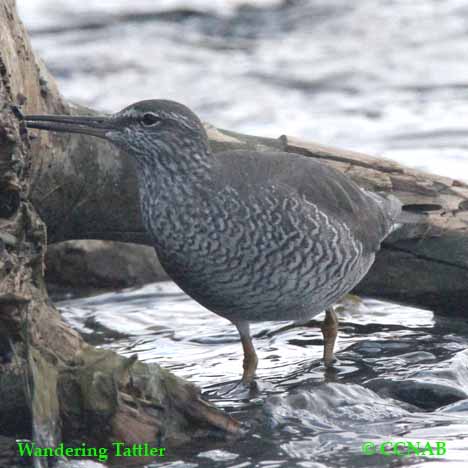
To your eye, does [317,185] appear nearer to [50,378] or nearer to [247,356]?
[247,356]

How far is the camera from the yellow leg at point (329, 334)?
7.95 metres

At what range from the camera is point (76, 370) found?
604 cm

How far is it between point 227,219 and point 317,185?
0.90m

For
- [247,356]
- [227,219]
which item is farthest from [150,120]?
[247,356]

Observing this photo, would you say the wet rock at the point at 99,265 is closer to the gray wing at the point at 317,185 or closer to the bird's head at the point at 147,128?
the gray wing at the point at 317,185

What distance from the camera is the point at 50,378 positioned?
582cm

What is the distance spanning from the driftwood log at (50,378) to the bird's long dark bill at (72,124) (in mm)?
737

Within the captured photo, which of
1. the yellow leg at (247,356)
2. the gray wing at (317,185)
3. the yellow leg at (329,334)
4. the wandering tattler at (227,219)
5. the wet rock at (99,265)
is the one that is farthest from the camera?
the wet rock at (99,265)

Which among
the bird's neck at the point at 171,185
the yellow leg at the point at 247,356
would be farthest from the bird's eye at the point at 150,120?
the yellow leg at the point at 247,356

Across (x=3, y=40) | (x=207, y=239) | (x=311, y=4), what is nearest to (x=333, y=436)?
(x=207, y=239)

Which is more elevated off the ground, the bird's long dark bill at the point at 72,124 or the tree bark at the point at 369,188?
the bird's long dark bill at the point at 72,124

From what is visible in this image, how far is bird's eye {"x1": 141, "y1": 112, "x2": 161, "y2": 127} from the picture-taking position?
7.11 m

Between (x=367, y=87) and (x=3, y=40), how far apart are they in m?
9.19

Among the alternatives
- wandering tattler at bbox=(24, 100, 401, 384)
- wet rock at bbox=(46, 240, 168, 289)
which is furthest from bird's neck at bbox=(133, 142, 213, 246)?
wet rock at bbox=(46, 240, 168, 289)
